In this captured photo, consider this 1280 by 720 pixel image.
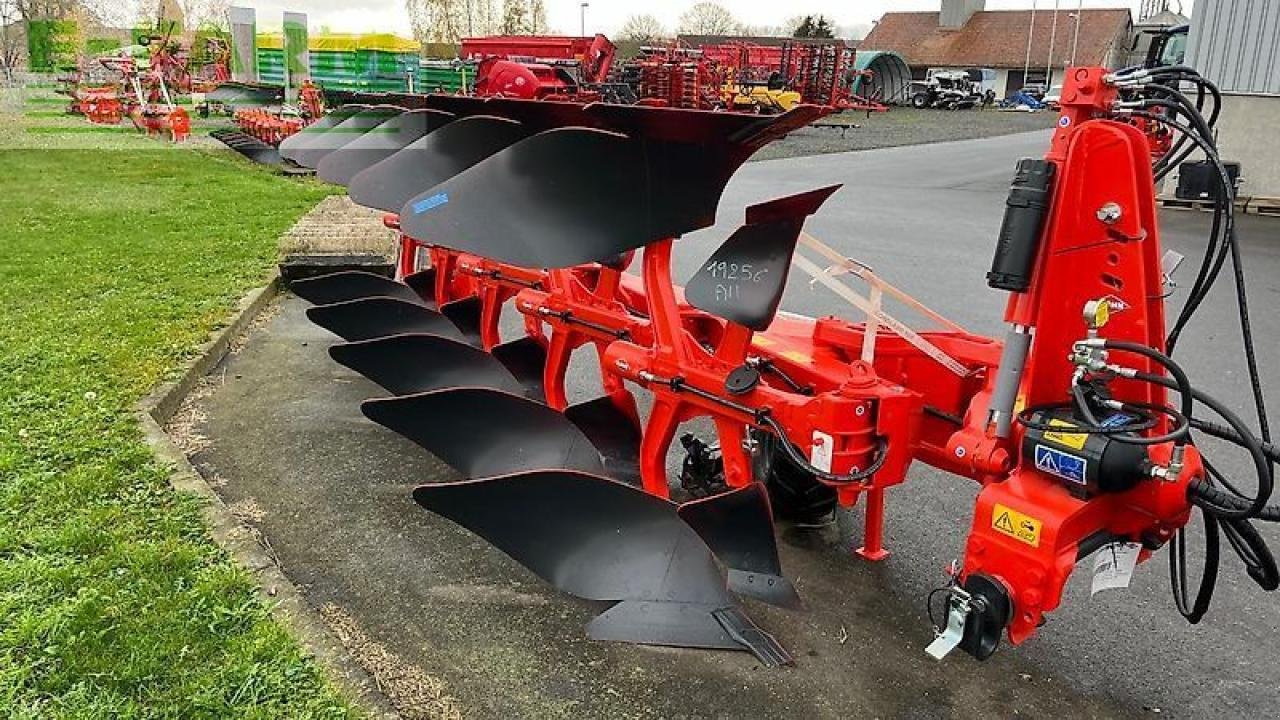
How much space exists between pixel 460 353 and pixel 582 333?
0.79m

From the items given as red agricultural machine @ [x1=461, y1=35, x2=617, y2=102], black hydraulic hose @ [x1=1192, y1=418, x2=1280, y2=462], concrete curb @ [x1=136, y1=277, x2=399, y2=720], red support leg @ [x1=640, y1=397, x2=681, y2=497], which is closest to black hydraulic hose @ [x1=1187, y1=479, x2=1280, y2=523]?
black hydraulic hose @ [x1=1192, y1=418, x2=1280, y2=462]

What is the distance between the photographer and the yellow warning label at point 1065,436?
2.26 m

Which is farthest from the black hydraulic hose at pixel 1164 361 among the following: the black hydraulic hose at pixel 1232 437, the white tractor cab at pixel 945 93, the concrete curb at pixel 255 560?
the white tractor cab at pixel 945 93

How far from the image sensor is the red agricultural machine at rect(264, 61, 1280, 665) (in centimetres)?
228

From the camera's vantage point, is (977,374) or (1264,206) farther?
(1264,206)

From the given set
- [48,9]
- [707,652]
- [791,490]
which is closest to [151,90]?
[791,490]

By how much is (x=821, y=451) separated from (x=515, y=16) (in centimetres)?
5252

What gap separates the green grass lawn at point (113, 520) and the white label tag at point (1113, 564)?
6.46ft

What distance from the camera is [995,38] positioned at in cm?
5988

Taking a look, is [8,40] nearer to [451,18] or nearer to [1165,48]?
[451,18]

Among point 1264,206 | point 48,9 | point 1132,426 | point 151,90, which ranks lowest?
point 1264,206

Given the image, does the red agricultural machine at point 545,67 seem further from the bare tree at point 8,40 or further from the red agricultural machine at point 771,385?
the bare tree at point 8,40

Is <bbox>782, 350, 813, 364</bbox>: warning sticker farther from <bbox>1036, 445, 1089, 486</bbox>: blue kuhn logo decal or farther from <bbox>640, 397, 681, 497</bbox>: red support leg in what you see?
<bbox>1036, 445, 1089, 486</bbox>: blue kuhn logo decal

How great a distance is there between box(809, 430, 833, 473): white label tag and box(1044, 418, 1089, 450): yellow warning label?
0.63 metres
